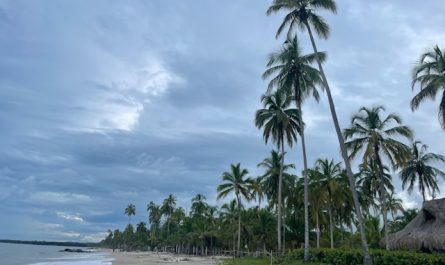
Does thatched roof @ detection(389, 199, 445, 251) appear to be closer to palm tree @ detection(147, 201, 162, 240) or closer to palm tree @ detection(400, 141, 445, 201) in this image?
palm tree @ detection(400, 141, 445, 201)

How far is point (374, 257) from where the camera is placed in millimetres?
24938

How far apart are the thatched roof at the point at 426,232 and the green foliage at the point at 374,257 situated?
209cm

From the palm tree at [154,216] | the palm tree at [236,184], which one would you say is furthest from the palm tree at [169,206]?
the palm tree at [236,184]

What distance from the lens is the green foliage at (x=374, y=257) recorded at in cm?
2211

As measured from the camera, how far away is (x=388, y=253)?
2431 cm

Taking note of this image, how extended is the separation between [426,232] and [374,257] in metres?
3.83

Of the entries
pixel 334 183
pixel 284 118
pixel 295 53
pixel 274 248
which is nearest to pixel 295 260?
pixel 334 183

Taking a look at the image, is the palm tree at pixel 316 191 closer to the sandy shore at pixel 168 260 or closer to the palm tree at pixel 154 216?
the sandy shore at pixel 168 260

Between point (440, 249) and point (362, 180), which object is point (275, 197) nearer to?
point (362, 180)

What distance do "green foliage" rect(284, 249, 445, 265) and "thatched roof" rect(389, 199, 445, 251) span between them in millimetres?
2094

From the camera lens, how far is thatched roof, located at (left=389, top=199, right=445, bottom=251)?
24.5 meters

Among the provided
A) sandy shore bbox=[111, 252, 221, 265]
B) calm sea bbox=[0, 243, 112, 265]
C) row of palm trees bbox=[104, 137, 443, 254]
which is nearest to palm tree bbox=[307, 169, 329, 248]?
row of palm trees bbox=[104, 137, 443, 254]

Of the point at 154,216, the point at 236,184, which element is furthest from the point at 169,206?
the point at 236,184

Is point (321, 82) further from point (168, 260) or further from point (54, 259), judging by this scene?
point (54, 259)
